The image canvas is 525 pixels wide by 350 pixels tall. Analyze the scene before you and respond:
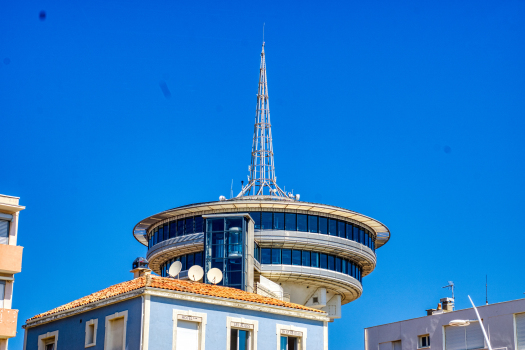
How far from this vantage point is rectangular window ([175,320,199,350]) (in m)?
38.7

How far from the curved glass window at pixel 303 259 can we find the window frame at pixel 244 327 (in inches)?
1487

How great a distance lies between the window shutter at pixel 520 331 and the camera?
45.5 meters

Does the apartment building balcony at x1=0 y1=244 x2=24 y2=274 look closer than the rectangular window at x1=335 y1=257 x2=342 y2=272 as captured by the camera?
Yes

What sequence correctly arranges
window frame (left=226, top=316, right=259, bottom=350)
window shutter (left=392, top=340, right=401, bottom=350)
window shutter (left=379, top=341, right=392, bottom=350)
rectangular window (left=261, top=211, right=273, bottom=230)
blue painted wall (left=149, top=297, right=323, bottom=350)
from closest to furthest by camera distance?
blue painted wall (left=149, top=297, right=323, bottom=350)
window frame (left=226, top=316, right=259, bottom=350)
window shutter (left=392, top=340, right=401, bottom=350)
window shutter (left=379, top=341, right=392, bottom=350)
rectangular window (left=261, top=211, right=273, bottom=230)

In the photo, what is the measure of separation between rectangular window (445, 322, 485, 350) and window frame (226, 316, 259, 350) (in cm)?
1305

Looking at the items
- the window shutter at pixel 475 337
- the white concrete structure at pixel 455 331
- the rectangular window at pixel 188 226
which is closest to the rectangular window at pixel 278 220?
the rectangular window at pixel 188 226

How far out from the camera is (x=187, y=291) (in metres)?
39.1

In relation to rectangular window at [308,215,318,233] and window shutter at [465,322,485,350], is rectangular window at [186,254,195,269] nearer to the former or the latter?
rectangular window at [308,215,318,233]

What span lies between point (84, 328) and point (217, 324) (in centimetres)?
606

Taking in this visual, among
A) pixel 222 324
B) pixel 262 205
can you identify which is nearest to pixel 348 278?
pixel 262 205

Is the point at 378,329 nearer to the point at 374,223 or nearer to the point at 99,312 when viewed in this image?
the point at 99,312

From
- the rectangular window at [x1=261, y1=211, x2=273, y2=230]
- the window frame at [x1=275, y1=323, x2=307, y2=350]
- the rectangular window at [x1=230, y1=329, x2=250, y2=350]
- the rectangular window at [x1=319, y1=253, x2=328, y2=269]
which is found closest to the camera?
the rectangular window at [x1=230, y1=329, x2=250, y2=350]

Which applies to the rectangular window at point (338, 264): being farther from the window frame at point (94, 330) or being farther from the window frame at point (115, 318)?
the window frame at point (115, 318)

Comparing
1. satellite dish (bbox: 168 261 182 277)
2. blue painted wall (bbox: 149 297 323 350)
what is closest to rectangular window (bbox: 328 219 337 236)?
satellite dish (bbox: 168 261 182 277)
